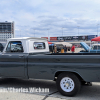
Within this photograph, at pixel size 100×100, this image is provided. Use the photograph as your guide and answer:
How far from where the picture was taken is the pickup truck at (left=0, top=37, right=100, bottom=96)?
437 centimetres

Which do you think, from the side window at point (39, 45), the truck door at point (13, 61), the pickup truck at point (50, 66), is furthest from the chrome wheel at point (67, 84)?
the side window at point (39, 45)

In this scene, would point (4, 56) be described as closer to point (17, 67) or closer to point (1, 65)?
point (1, 65)

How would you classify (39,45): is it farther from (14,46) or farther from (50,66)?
(50,66)

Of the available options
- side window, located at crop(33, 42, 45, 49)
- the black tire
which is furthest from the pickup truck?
side window, located at crop(33, 42, 45, 49)

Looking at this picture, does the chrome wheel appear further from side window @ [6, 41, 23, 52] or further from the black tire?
side window @ [6, 41, 23, 52]

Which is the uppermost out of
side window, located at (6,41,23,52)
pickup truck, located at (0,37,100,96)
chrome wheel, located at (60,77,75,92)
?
side window, located at (6,41,23,52)

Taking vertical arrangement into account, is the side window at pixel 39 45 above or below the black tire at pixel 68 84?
above

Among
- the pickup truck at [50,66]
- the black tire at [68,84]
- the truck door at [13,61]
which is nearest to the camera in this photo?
the pickup truck at [50,66]

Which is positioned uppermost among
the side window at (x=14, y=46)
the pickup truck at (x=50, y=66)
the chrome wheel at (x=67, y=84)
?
the side window at (x=14, y=46)

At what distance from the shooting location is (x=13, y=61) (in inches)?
204

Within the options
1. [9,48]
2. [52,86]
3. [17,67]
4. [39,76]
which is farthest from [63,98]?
[9,48]

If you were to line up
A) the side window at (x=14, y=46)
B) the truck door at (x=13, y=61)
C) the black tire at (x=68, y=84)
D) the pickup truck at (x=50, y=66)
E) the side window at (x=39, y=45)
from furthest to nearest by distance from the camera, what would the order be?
the side window at (x=39, y=45) < the side window at (x=14, y=46) < the truck door at (x=13, y=61) < the black tire at (x=68, y=84) < the pickup truck at (x=50, y=66)

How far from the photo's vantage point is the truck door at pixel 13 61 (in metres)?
5.06

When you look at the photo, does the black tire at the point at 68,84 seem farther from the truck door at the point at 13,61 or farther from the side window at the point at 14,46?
the side window at the point at 14,46
